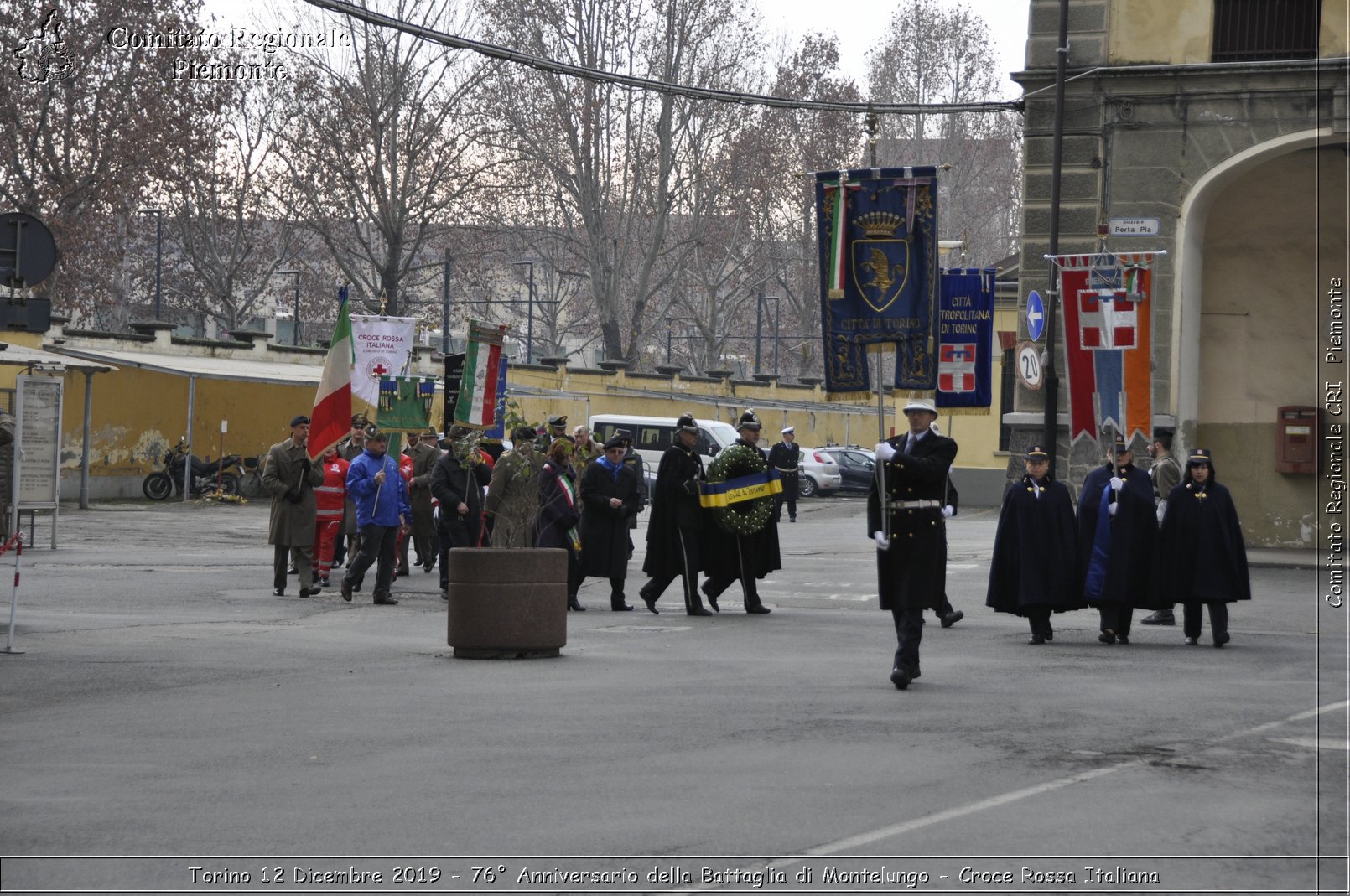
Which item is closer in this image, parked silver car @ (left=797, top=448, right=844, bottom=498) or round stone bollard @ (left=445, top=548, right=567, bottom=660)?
round stone bollard @ (left=445, top=548, right=567, bottom=660)

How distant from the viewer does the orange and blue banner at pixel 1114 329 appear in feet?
67.8

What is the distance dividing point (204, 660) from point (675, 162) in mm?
45118

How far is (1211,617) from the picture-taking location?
14.4 metres

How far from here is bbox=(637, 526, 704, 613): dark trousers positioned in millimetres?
16984

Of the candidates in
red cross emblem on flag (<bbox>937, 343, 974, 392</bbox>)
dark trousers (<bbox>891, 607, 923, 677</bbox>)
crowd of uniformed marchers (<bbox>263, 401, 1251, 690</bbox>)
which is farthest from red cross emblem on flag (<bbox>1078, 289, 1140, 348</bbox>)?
dark trousers (<bbox>891, 607, 923, 677</bbox>)

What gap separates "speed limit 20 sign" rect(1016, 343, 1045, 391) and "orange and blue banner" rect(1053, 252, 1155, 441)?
170 centimetres

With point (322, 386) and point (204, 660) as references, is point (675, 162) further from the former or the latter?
point (204, 660)

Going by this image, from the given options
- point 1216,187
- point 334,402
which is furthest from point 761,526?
point 1216,187

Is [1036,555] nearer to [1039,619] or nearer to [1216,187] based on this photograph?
[1039,619]

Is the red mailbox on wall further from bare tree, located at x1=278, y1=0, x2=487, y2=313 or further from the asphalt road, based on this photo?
bare tree, located at x1=278, y1=0, x2=487, y2=313

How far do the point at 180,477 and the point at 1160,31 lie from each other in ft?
81.9

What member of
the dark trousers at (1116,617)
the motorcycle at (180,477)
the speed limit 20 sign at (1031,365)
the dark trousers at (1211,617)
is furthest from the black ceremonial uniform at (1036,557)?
the motorcycle at (180,477)

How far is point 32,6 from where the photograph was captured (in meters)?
42.5

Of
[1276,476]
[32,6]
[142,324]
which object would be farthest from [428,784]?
[32,6]
